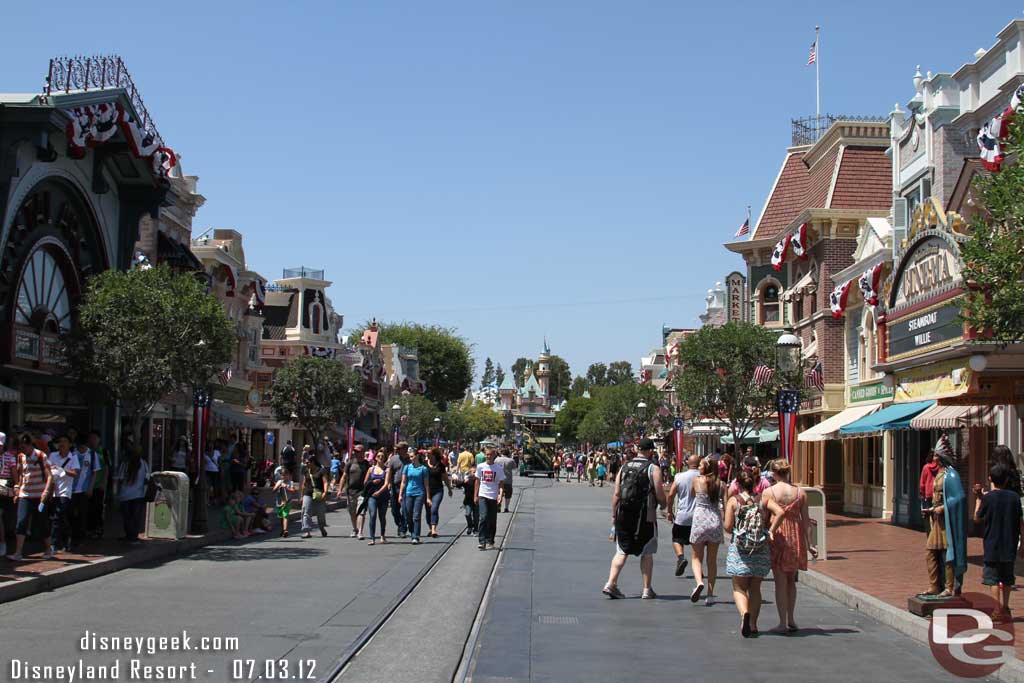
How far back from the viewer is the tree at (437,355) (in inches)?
4316

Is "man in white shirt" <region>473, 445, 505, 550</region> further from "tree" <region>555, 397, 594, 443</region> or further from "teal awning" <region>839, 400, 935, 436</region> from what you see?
"tree" <region>555, 397, 594, 443</region>

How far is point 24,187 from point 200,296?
5.38 metres

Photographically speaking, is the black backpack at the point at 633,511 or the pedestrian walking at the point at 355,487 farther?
the pedestrian walking at the point at 355,487

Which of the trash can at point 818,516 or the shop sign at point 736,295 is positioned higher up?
the shop sign at point 736,295

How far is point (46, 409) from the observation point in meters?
26.6

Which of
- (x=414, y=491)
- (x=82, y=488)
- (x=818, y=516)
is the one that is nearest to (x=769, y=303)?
(x=414, y=491)

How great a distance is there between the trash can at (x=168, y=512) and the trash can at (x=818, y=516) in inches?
408

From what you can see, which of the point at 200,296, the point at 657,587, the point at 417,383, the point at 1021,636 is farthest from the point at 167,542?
the point at 417,383

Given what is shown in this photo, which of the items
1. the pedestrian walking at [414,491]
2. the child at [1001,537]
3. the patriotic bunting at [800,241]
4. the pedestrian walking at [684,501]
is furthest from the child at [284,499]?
the patriotic bunting at [800,241]

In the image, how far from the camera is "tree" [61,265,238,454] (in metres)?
20.4

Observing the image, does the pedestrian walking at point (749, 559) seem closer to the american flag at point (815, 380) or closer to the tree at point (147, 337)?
the tree at point (147, 337)

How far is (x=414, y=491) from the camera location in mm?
21828

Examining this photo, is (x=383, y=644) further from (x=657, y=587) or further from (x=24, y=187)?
(x=24, y=187)

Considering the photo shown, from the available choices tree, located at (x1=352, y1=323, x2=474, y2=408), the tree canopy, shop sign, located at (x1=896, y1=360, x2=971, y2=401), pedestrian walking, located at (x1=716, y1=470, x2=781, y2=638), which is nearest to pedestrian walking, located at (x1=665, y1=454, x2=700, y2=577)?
pedestrian walking, located at (x1=716, y1=470, x2=781, y2=638)
